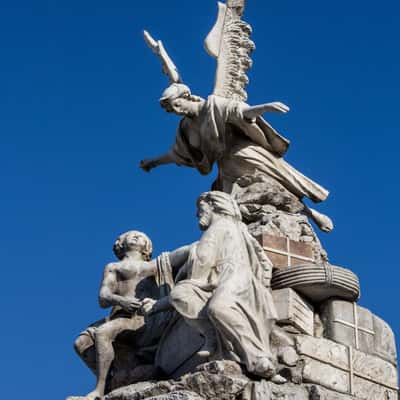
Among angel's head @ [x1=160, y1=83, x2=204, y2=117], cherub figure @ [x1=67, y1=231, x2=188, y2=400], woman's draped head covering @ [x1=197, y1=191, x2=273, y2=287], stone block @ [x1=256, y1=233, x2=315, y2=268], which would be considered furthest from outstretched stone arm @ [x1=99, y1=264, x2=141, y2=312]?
angel's head @ [x1=160, y1=83, x2=204, y2=117]

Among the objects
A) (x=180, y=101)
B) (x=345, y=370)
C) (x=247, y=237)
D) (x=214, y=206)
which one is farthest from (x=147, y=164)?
(x=345, y=370)

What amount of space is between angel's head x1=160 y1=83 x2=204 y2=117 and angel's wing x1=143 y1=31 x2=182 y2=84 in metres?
0.54

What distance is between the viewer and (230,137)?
1377 centimetres

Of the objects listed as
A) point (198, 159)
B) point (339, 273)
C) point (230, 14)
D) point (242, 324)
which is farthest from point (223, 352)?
point (230, 14)

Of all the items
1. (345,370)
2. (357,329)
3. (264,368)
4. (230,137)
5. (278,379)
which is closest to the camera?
(264,368)

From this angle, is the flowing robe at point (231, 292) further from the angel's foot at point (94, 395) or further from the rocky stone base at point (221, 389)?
the angel's foot at point (94, 395)

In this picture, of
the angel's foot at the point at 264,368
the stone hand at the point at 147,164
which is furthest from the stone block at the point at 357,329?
the stone hand at the point at 147,164

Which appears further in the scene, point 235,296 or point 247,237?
point 247,237

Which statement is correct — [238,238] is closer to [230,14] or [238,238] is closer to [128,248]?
[128,248]

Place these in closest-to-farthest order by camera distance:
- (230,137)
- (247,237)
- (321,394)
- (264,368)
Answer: (264,368)
(321,394)
(247,237)
(230,137)

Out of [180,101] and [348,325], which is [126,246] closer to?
[180,101]

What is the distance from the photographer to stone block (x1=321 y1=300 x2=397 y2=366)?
12038 mm

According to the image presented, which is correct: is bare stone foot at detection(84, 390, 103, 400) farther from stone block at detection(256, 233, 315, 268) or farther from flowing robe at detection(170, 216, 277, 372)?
stone block at detection(256, 233, 315, 268)

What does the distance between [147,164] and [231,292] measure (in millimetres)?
4194
